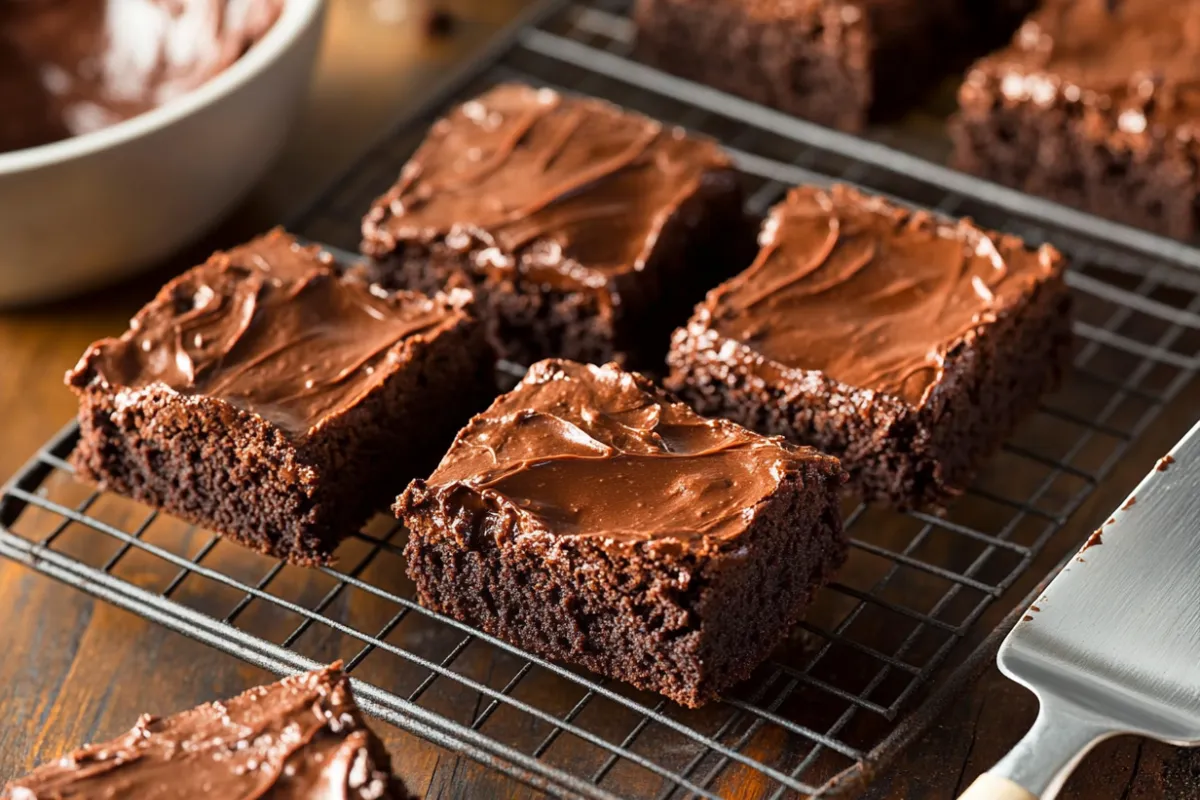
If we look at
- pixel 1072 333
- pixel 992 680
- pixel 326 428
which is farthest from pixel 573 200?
pixel 992 680

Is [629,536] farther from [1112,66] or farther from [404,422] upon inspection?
[1112,66]

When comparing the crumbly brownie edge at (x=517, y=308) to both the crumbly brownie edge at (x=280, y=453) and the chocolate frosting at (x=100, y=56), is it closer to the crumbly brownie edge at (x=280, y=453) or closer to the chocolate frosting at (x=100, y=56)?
the crumbly brownie edge at (x=280, y=453)

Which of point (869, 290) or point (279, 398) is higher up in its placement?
point (869, 290)

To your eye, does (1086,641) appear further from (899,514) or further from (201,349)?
(201,349)

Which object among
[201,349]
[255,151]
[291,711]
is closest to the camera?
[291,711]

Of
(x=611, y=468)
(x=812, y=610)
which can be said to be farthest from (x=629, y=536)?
(x=812, y=610)
